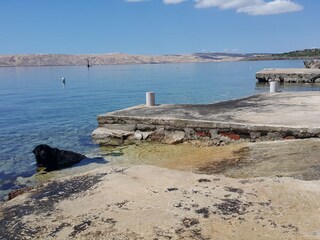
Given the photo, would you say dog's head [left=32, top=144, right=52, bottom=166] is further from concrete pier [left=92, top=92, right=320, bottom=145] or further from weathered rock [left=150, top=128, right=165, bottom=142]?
weathered rock [left=150, top=128, right=165, bottom=142]

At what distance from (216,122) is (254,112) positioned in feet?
7.36

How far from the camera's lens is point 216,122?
40.3 ft

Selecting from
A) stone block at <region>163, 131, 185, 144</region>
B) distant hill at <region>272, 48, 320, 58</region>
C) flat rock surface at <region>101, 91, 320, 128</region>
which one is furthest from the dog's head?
distant hill at <region>272, 48, 320, 58</region>

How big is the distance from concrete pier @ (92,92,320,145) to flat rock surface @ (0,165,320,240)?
4756 millimetres

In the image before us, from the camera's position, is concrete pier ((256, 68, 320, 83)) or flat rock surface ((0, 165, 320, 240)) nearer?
flat rock surface ((0, 165, 320, 240))

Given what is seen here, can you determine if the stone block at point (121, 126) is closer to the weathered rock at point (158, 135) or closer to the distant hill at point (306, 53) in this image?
the weathered rock at point (158, 135)

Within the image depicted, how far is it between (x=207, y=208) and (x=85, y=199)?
2039 millimetres

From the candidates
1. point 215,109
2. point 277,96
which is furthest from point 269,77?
point 215,109

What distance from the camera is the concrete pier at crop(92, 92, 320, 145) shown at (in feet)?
37.2

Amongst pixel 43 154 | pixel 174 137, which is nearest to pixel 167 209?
pixel 43 154

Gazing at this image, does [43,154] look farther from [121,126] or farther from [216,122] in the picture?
[216,122]

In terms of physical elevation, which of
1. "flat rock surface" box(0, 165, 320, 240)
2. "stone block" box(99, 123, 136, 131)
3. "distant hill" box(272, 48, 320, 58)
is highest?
"distant hill" box(272, 48, 320, 58)

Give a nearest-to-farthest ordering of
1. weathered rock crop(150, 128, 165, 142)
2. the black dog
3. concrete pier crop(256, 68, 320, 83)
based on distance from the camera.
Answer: the black dog → weathered rock crop(150, 128, 165, 142) → concrete pier crop(256, 68, 320, 83)

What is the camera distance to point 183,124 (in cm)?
1292
